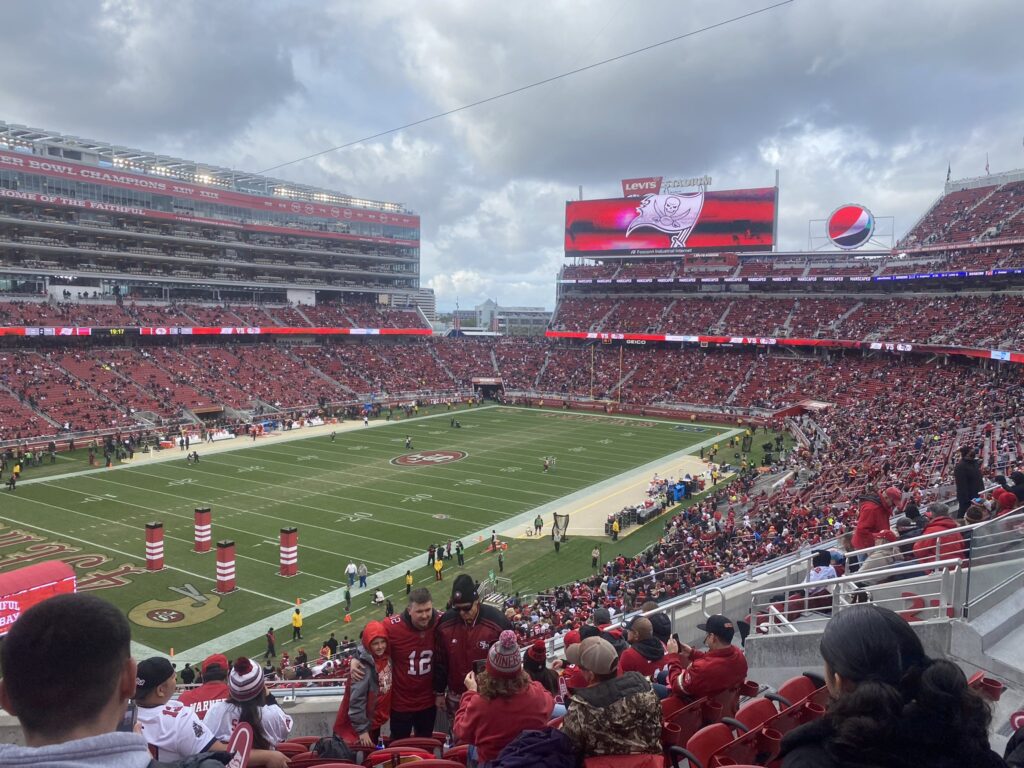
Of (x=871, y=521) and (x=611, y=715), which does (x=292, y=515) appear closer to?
(x=871, y=521)

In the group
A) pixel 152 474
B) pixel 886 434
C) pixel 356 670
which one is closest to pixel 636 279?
pixel 886 434

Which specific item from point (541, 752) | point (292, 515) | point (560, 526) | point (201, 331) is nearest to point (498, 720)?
point (541, 752)

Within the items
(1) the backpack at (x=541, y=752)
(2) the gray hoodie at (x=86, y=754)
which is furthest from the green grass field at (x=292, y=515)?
(2) the gray hoodie at (x=86, y=754)

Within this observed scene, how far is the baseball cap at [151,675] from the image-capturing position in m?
→ 3.95

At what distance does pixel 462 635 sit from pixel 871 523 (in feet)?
19.6

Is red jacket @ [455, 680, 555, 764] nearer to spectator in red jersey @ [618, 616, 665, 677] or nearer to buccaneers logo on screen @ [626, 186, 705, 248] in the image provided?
spectator in red jersey @ [618, 616, 665, 677]

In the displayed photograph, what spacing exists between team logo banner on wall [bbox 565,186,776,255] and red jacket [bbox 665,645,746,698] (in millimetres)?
65989

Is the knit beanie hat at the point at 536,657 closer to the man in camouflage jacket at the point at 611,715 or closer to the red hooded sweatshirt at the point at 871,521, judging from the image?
the man in camouflage jacket at the point at 611,715

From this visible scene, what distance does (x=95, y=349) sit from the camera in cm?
5019

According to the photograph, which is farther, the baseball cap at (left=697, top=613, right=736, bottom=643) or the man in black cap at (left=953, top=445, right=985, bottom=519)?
the man in black cap at (left=953, top=445, right=985, bottom=519)

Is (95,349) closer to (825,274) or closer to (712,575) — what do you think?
(712,575)

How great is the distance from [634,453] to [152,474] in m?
24.8

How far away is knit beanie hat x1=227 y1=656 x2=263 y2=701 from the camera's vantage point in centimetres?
402

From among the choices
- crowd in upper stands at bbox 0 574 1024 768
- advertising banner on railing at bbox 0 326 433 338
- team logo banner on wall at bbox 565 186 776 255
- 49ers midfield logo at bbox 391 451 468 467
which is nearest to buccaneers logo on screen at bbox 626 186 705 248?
team logo banner on wall at bbox 565 186 776 255
